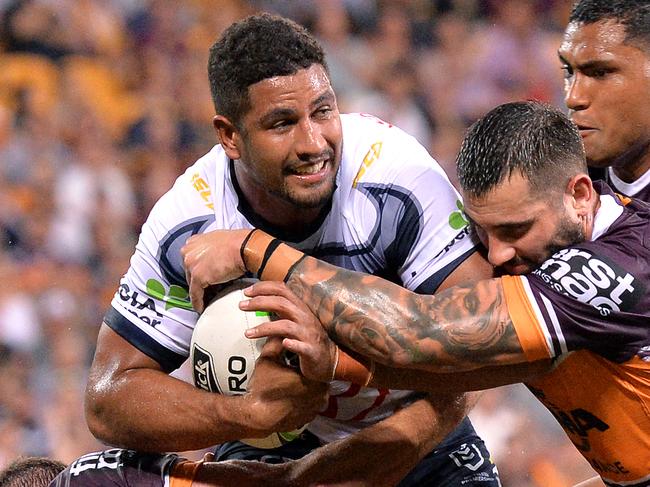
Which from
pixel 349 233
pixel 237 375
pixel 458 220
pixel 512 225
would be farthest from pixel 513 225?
pixel 237 375

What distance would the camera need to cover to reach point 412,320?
281 centimetres

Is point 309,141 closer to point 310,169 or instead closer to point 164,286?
point 310,169

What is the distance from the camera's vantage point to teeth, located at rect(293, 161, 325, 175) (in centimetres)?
314

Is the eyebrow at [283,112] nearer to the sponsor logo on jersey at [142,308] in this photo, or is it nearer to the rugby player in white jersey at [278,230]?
the rugby player in white jersey at [278,230]

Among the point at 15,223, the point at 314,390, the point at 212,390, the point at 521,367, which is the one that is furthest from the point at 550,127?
the point at 15,223

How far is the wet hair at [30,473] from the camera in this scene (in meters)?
3.51

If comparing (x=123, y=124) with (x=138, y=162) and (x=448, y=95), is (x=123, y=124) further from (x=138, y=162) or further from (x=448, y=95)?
(x=448, y=95)

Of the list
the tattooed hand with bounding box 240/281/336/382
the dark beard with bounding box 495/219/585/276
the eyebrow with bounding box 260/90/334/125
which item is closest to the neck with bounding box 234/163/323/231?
the eyebrow with bounding box 260/90/334/125

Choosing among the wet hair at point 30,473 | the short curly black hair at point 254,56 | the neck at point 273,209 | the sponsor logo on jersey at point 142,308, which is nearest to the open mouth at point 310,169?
the neck at point 273,209

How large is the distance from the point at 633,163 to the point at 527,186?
92 cm

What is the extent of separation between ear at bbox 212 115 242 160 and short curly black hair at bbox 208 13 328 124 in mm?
25

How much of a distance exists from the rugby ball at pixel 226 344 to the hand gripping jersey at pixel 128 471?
0.90 feet

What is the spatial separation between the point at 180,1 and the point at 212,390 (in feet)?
16.7

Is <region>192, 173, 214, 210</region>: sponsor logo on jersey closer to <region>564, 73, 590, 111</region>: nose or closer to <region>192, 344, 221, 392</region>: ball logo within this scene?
<region>192, 344, 221, 392</region>: ball logo
